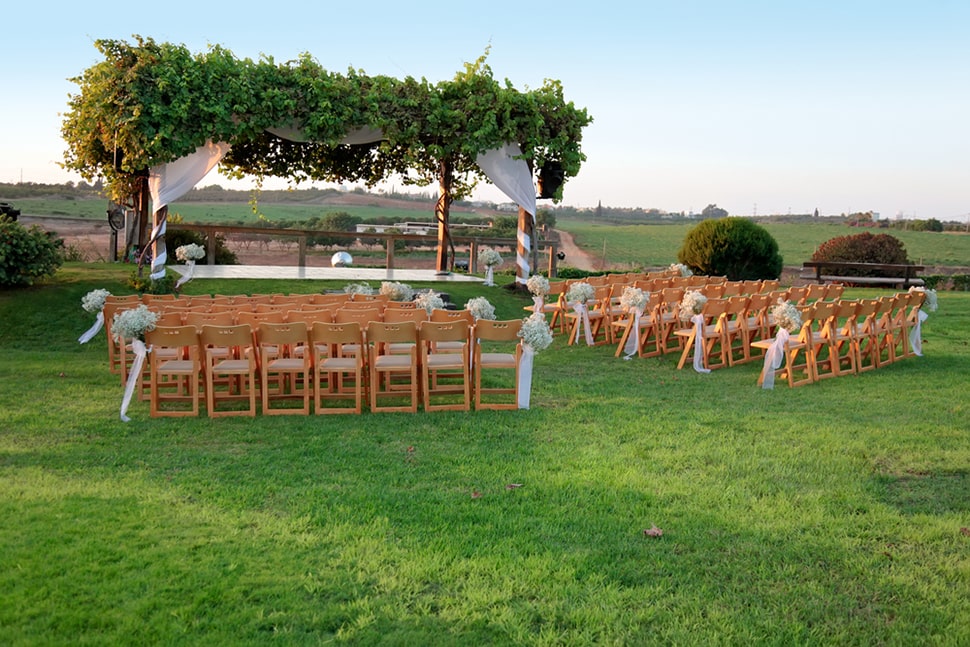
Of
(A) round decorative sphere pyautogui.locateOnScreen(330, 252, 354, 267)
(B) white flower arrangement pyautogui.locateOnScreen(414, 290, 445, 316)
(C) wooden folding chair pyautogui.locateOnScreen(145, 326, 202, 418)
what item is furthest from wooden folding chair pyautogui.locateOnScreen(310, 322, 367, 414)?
(A) round decorative sphere pyautogui.locateOnScreen(330, 252, 354, 267)

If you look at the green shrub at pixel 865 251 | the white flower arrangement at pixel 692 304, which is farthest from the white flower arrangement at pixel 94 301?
the green shrub at pixel 865 251

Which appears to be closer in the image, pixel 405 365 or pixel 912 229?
pixel 405 365

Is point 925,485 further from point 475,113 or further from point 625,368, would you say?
point 475,113

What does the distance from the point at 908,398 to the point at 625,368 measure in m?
3.09

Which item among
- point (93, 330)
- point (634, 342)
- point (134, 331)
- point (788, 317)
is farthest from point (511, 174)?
point (134, 331)

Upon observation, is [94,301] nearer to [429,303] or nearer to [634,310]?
[429,303]

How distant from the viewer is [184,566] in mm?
3697

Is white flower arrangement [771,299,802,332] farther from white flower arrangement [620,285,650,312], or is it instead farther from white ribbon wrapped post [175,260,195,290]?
white ribbon wrapped post [175,260,195,290]

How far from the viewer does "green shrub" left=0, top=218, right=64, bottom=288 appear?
12023 mm

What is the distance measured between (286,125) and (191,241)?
18.3 feet

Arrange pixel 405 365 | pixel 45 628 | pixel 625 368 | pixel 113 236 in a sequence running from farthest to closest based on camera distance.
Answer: pixel 113 236, pixel 625 368, pixel 405 365, pixel 45 628

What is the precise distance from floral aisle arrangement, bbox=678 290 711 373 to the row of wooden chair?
8.93ft

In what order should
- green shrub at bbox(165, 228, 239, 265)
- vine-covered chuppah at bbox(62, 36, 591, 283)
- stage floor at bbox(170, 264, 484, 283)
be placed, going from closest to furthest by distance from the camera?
1. vine-covered chuppah at bbox(62, 36, 591, 283)
2. stage floor at bbox(170, 264, 484, 283)
3. green shrub at bbox(165, 228, 239, 265)

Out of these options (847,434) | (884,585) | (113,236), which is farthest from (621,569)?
(113,236)
